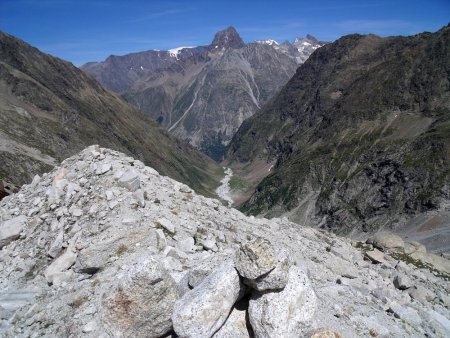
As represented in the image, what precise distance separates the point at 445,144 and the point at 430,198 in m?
26.3

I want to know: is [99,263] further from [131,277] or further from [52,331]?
[131,277]

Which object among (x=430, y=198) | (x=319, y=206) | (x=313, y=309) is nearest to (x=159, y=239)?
(x=313, y=309)

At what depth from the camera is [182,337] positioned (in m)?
13.8

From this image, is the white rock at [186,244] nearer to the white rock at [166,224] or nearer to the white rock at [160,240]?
the white rock at [166,224]

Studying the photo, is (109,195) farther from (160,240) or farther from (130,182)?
(160,240)

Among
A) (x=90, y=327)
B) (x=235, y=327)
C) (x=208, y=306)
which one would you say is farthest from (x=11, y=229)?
(x=235, y=327)

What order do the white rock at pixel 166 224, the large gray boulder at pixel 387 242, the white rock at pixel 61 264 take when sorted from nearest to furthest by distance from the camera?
the white rock at pixel 61 264 < the white rock at pixel 166 224 < the large gray boulder at pixel 387 242

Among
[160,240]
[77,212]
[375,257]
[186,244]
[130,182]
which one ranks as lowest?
[375,257]

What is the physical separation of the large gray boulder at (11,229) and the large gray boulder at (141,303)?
1240 centimetres

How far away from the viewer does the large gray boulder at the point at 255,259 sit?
13.4 meters

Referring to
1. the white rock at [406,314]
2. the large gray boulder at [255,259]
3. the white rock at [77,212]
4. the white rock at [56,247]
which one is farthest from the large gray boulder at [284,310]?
the white rock at [77,212]

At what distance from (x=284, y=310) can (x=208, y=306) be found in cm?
253

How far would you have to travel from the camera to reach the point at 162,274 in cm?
1444

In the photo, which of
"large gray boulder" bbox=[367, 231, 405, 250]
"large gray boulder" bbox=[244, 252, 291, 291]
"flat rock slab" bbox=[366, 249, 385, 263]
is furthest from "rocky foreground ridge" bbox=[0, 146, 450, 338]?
"large gray boulder" bbox=[367, 231, 405, 250]
